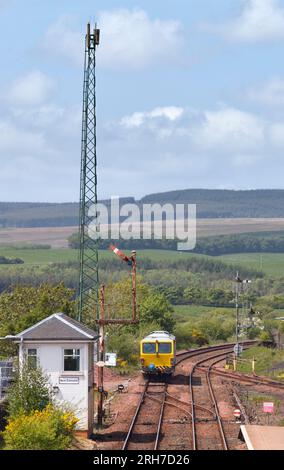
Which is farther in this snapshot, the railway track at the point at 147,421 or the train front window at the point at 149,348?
the train front window at the point at 149,348

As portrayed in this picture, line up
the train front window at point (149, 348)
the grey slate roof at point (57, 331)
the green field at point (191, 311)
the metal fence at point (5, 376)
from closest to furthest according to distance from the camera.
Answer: the grey slate roof at point (57, 331)
the metal fence at point (5, 376)
the train front window at point (149, 348)
the green field at point (191, 311)

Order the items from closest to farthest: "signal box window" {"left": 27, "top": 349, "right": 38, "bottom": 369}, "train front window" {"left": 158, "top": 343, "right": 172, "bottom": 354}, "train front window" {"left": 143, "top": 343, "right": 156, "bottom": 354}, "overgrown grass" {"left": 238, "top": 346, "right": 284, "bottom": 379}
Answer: "signal box window" {"left": 27, "top": 349, "right": 38, "bottom": 369} < "train front window" {"left": 158, "top": 343, "right": 172, "bottom": 354} < "train front window" {"left": 143, "top": 343, "right": 156, "bottom": 354} < "overgrown grass" {"left": 238, "top": 346, "right": 284, "bottom": 379}

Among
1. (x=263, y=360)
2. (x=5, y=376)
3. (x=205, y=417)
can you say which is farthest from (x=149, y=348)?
(x=263, y=360)

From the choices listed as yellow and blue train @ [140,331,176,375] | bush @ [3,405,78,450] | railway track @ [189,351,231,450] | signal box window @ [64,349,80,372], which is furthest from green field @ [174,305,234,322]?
bush @ [3,405,78,450]

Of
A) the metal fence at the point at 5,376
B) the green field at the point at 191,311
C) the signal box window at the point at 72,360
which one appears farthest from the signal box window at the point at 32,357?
the green field at the point at 191,311

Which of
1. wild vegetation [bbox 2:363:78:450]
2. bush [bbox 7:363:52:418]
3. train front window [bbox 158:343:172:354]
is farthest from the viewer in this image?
train front window [bbox 158:343:172:354]

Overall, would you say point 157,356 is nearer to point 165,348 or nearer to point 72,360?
point 165,348

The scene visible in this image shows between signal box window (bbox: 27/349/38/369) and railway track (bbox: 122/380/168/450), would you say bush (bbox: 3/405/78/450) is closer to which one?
railway track (bbox: 122/380/168/450)

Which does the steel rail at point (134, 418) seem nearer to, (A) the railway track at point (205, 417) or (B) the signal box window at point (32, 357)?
(A) the railway track at point (205, 417)

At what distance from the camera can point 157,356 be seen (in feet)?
217

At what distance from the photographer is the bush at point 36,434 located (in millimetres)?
35375

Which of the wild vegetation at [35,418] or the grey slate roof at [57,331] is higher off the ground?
the grey slate roof at [57,331]

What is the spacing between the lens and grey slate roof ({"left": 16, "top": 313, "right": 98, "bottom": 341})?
4297 centimetres

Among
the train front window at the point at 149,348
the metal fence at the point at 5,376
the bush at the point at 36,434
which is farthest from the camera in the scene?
the train front window at the point at 149,348
